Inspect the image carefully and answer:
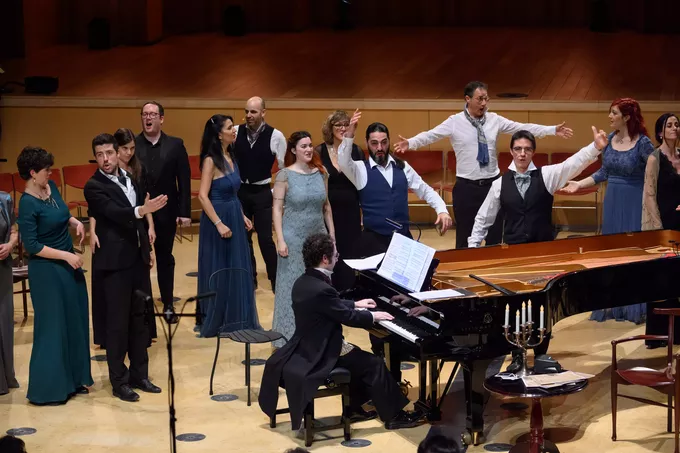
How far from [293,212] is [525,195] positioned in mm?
1468

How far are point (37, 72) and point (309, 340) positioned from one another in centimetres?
895

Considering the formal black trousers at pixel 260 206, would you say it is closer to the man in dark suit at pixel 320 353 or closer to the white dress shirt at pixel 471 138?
the white dress shirt at pixel 471 138

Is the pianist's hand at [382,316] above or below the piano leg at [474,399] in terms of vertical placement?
above

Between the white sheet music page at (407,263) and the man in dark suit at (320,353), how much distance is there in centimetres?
22

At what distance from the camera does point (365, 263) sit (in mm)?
6109

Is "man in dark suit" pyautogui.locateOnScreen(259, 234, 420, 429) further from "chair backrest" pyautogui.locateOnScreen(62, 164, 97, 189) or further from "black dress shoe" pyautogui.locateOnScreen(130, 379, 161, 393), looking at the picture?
"chair backrest" pyautogui.locateOnScreen(62, 164, 97, 189)

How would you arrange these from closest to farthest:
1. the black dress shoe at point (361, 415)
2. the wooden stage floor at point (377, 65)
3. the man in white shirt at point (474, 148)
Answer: the black dress shoe at point (361, 415)
the man in white shirt at point (474, 148)
the wooden stage floor at point (377, 65)

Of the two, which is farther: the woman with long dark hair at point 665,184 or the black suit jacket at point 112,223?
the woman with long dark hair at point 665,184

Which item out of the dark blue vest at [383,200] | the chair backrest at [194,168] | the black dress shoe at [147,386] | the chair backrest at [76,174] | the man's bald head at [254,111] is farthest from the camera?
the chair backrest at [194,168]

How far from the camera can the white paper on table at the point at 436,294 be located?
5.32m

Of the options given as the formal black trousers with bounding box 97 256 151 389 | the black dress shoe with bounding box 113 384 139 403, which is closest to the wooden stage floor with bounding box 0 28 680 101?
the formal black trousers with bounding box 97 256 151 389

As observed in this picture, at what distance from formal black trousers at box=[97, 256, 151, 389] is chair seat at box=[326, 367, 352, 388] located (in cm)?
127

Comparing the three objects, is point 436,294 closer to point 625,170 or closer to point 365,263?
point 365,263

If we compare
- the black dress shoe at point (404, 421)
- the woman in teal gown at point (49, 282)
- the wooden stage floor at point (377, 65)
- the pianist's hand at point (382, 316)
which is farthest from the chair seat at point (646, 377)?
the wooden stage floor at point (377, 65)
